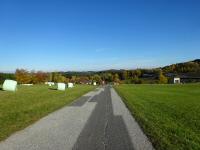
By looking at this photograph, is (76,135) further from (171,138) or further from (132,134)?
(171,138)

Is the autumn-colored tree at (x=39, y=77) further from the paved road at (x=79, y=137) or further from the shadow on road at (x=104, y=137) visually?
the shadow on road at (x=104, y=137)

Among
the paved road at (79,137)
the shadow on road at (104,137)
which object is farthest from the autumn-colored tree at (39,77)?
the shadow on road at (104,137)

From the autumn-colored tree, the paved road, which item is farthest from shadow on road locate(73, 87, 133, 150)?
the autumn-colored tree

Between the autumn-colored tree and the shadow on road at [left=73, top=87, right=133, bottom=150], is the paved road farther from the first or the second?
the autumn-colored tree

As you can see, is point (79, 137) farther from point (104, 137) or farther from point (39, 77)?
point (39, 77)

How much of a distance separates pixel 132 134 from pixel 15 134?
4.16m

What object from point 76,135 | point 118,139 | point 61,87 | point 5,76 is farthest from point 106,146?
point 5,76

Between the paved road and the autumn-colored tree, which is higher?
the autumn-colored tree

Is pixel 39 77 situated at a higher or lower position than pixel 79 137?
higher

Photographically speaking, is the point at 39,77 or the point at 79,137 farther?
the point at 39,77

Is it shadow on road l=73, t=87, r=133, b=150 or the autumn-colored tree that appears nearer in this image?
shadow on road l=73, t=87, r=133, b=150

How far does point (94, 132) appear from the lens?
12.0 metres

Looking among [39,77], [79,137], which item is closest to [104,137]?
[79,137]

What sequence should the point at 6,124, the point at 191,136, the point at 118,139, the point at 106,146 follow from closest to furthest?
the point at 106,146 → the point at 118,139 → the point at 191,136 → the point at 6,124
